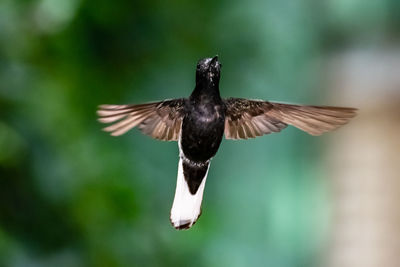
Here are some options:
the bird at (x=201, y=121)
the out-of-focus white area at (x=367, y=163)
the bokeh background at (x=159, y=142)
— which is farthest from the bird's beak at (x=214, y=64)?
the out-of-focus white area at (x=367, y=163)

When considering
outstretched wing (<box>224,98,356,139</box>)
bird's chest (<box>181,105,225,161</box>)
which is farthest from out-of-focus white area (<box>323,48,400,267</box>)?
bird's chest (<box>181,105,225,161</box>)

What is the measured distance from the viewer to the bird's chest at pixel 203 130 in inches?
35.6

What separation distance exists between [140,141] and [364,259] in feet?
6.10

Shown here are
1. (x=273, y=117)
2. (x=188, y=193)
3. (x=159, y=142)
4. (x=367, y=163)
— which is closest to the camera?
(x=188, y=193)

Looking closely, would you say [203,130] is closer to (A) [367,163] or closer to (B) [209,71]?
(B) [209,71]

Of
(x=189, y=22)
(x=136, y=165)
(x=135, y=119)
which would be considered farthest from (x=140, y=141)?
(x=135, y=119)

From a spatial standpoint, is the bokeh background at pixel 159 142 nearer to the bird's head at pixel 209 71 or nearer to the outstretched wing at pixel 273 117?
the outstretched wing at pixel 273 117

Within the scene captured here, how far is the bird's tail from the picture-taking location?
2.99 feet

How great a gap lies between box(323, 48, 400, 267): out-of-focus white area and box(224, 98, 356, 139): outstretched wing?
2647mm

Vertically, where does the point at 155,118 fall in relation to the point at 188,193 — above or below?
above

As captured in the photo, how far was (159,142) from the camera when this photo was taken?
2705mm

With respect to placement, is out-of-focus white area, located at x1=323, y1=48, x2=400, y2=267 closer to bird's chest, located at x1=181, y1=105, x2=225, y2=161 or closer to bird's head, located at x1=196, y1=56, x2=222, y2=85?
bird's chest, located at x1=181, y1=105, x2=225, y2=161

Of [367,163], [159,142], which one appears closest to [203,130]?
[159,142]

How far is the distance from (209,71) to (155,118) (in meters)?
0.23
